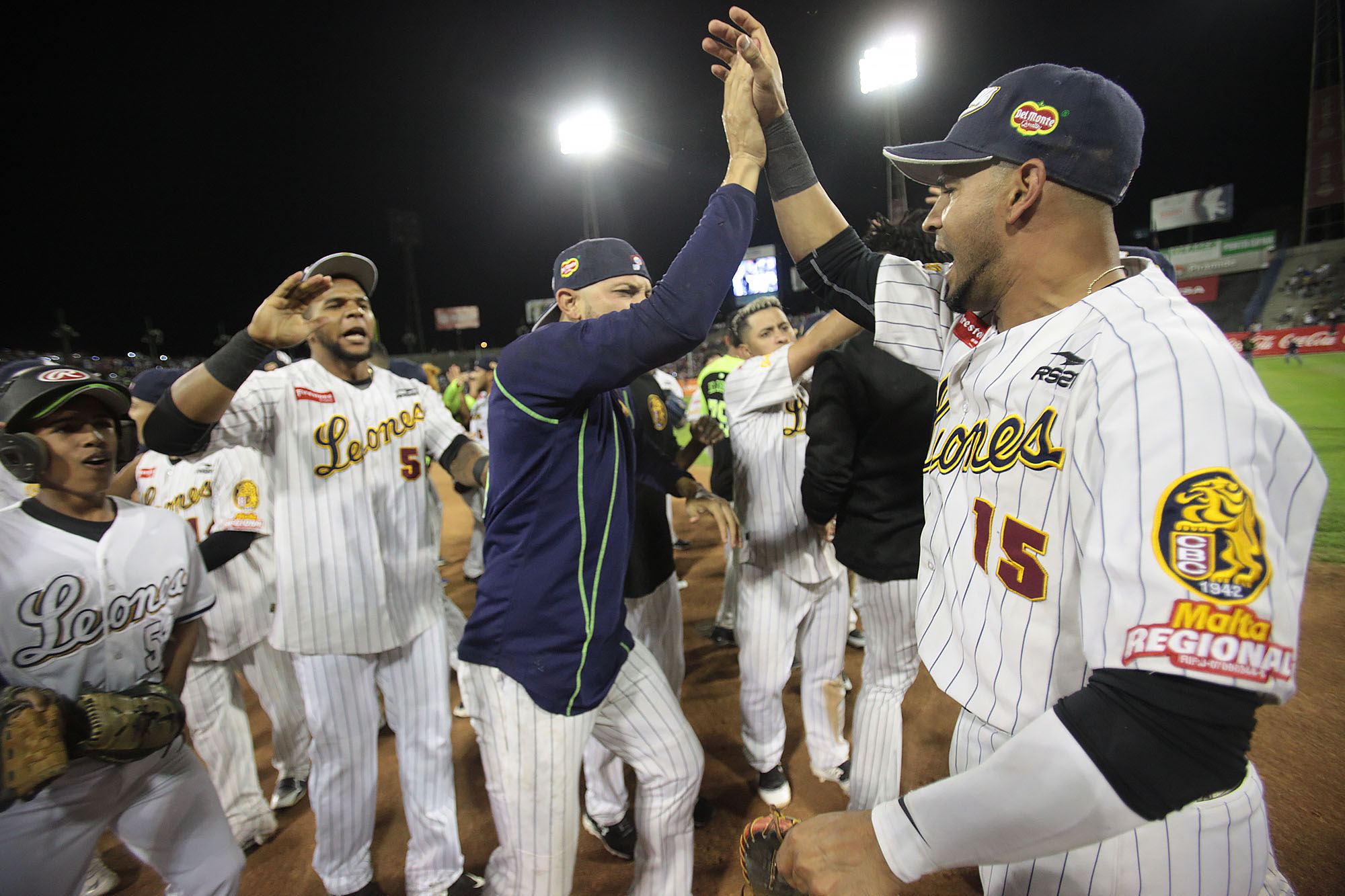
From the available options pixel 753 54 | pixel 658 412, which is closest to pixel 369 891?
pixel 658 412

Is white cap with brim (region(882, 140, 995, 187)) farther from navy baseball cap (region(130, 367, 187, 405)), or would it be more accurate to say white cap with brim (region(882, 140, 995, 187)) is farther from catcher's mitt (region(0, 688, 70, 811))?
navy baseball cap (region(130, 367, 187, 405))

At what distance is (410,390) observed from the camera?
2697 mm

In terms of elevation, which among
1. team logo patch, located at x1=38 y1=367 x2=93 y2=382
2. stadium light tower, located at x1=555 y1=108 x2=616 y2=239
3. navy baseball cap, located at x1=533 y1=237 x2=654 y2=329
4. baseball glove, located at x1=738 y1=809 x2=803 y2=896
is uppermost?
stadium light tower, located at x1=555 y1=108 x2=616 y2=239

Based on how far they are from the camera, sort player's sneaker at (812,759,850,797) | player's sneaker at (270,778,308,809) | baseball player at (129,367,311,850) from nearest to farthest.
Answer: baseball player at (129,367,311,850)
player's sneaker at (812,759,850,797)
player's sneaker at (270,778,308,809)

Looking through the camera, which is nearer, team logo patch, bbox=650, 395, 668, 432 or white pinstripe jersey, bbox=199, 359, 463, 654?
white pinstripe jersey, bbox=199, 359, 463, 654

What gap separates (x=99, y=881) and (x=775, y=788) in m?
2.92

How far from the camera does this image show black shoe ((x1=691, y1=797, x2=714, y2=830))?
2641 mm

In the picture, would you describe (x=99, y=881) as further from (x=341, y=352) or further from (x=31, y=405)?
(x=341, y=352)

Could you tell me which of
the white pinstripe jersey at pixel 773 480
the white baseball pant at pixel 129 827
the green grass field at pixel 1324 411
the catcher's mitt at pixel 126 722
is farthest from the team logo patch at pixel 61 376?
the green grass field at pixel 1324 411

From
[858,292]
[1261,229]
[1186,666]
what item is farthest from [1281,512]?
[1261,229]

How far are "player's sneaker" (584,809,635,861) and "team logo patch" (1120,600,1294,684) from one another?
249 cm

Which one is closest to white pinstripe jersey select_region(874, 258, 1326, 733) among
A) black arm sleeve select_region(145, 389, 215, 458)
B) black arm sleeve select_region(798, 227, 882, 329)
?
black arm sleeve select_region(798, 227, 882, 329)

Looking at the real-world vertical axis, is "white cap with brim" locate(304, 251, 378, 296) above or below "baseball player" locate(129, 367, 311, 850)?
above

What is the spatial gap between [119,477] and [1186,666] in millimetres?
4059
